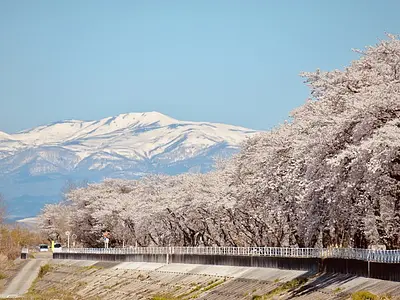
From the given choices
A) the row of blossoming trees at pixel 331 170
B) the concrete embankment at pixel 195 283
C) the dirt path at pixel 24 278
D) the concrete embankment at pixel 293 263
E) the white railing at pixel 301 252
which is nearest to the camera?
the concrete embankment at pixel 293 263

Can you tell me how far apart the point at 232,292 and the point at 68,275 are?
49.1 meters

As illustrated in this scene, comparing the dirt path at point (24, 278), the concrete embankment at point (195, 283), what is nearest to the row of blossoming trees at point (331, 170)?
the concrete embankment at point (195, 283)

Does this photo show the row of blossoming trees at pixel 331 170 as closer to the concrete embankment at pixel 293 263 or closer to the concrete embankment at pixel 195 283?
the concrete embankment at pixel 293 263

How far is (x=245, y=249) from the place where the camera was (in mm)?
68375

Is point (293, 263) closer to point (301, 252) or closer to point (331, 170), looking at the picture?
point (301, 252)

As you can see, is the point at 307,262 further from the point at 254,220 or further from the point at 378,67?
the point at 254,220

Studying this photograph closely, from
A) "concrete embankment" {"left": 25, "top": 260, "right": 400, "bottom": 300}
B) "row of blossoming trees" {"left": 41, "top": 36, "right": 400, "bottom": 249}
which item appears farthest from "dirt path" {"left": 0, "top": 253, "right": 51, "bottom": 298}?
"row of blossoming trees" {"left": 41, "top": 36, "right": 400, "bottom": 249}

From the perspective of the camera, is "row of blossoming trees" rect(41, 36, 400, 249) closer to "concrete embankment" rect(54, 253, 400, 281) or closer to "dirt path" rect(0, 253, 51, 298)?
"concrete embankment" rect(54, 253, 400, 281)

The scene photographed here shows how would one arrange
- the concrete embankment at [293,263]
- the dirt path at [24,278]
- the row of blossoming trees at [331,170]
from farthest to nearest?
the dirt path at [24,278], the row of blossoming trees at [331,170], the concrete embankment at [293,263]

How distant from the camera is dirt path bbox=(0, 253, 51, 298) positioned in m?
94.4

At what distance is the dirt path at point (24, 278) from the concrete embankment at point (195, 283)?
181 cm

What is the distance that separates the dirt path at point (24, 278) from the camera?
94.4 metres

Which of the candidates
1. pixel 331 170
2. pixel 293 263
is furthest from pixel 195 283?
pixel 331 170

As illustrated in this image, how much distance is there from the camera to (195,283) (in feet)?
199
